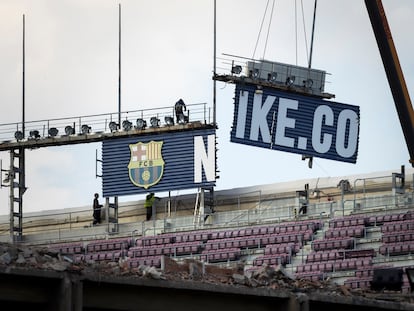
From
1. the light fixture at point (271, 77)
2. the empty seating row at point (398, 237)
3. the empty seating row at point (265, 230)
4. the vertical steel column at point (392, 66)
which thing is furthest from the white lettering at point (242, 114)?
the empty seating row at point (398, 237)

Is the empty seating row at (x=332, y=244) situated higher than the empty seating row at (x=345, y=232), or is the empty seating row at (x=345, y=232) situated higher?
the empty seating row at (x=345, y=232)

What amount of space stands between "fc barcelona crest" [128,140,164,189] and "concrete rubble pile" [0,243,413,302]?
110ft

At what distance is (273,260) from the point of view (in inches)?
2170

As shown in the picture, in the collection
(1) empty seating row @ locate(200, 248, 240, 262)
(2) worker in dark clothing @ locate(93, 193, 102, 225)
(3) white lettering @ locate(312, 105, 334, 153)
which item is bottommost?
(1) empty seating row @ locate(200, 248, 240, 262)

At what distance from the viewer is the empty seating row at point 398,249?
2040 inches

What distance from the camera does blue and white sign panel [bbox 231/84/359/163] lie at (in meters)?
62.7

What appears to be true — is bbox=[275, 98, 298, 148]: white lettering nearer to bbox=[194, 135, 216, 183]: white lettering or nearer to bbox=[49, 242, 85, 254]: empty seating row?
bbox=[194, 135, 216, 183]: white lettering

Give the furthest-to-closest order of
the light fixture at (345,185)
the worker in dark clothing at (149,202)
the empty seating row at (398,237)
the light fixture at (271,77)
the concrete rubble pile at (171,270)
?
1. the worker in dark clothing at (149,202)
2. the light fixture at (271,77)
3. the light fixture at (345,185)
4. the empty seating row at (398,237)
5. the concrete rubble pile at (171,270)

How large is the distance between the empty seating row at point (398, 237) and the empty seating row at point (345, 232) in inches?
53.8

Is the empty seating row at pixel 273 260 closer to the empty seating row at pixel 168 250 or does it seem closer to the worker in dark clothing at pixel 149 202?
the empty seating row at pixel 168 250

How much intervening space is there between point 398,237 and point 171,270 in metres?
24.1

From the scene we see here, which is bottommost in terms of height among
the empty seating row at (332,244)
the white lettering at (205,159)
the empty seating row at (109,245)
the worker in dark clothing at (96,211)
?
the empty seating row at (332,244)

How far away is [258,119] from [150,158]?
5950 mm

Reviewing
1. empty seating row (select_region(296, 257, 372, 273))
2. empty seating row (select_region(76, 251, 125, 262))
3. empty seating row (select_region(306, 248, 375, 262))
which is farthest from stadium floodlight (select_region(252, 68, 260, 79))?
empty seating row (select_region(296, 257, 372, 273))
